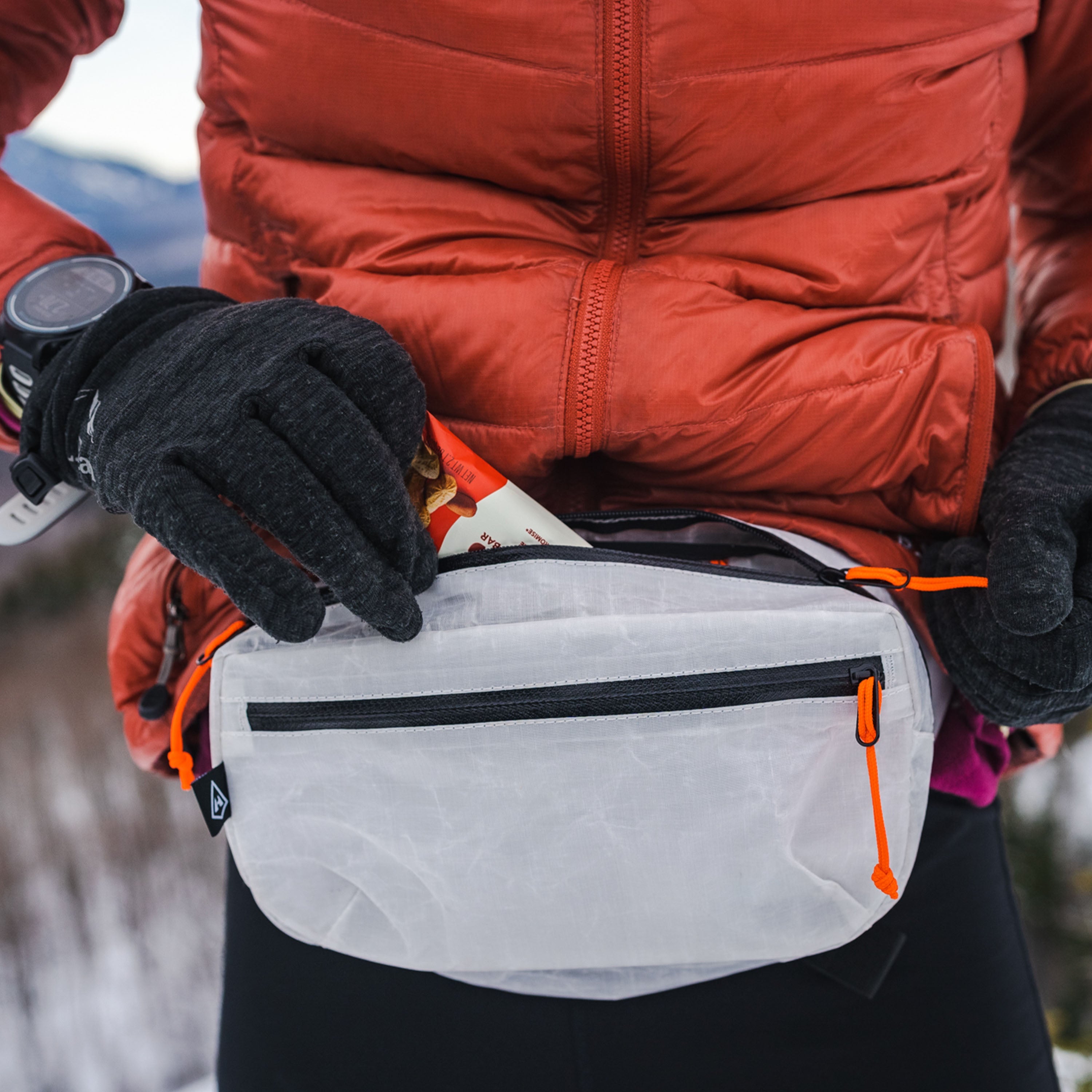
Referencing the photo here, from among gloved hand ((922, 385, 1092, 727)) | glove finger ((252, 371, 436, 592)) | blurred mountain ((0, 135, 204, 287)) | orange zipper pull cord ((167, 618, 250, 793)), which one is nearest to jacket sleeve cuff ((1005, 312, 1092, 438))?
gloved hand ((922, 385, 1092, 727))

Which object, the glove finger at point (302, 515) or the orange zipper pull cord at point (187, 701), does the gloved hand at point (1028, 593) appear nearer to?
the glove finger at point (302, 515)

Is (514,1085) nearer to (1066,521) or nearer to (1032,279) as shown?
(1066,521)

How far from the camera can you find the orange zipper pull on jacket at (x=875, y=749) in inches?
22.7

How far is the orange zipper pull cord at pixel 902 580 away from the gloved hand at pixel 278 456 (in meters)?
0.29

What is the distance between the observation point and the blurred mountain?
156 cm

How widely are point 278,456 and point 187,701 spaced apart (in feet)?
0.80

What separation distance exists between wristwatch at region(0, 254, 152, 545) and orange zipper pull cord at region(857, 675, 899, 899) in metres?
0.59

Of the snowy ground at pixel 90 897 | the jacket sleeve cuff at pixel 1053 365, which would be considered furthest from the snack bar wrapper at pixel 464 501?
the snowy ground at pixel 90 897

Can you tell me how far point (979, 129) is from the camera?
2.09 ft

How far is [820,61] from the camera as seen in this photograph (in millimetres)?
589

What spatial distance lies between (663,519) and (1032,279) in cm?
46

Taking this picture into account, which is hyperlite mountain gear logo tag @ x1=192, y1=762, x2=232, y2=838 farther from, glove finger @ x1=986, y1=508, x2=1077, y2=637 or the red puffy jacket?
glove finger @ x1=986, y1=508, x2=1077, y2=637

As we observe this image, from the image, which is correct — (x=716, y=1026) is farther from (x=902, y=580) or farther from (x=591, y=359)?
(x=591, y=359)

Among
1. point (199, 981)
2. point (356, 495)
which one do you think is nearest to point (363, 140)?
point (356, 495)
